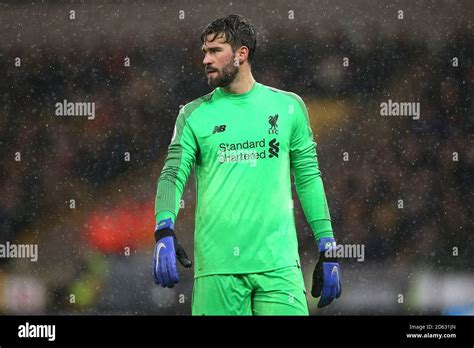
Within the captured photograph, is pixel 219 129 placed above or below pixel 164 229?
above

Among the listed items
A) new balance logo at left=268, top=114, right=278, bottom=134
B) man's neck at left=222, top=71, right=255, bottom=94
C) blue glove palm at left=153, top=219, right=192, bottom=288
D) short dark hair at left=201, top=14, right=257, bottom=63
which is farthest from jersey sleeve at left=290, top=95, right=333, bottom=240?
blue glove palm at left=153, top=219, right=192, bottom=288

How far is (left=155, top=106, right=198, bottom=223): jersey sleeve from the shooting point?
6.12m

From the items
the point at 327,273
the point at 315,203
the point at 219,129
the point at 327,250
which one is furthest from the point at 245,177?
the point at 327,273

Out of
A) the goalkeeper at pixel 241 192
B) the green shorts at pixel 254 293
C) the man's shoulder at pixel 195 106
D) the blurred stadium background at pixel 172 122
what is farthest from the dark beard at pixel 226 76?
the green shorts at pixel 254 293

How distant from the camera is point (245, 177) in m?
6.16

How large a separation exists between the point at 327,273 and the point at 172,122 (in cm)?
202

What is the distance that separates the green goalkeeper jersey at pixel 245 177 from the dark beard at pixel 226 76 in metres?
0.08

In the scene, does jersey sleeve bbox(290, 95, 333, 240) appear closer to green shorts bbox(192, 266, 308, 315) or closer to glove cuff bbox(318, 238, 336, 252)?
glove cuff bbox(318, 238, 336, 252)

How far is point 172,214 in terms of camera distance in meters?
6.13

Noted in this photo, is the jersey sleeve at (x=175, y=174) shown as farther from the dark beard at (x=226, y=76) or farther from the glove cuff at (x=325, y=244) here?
the glove cuff at (x=325, y=244)

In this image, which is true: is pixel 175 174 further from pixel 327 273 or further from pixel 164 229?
pixel 327 273

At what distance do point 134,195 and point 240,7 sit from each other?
164cm
